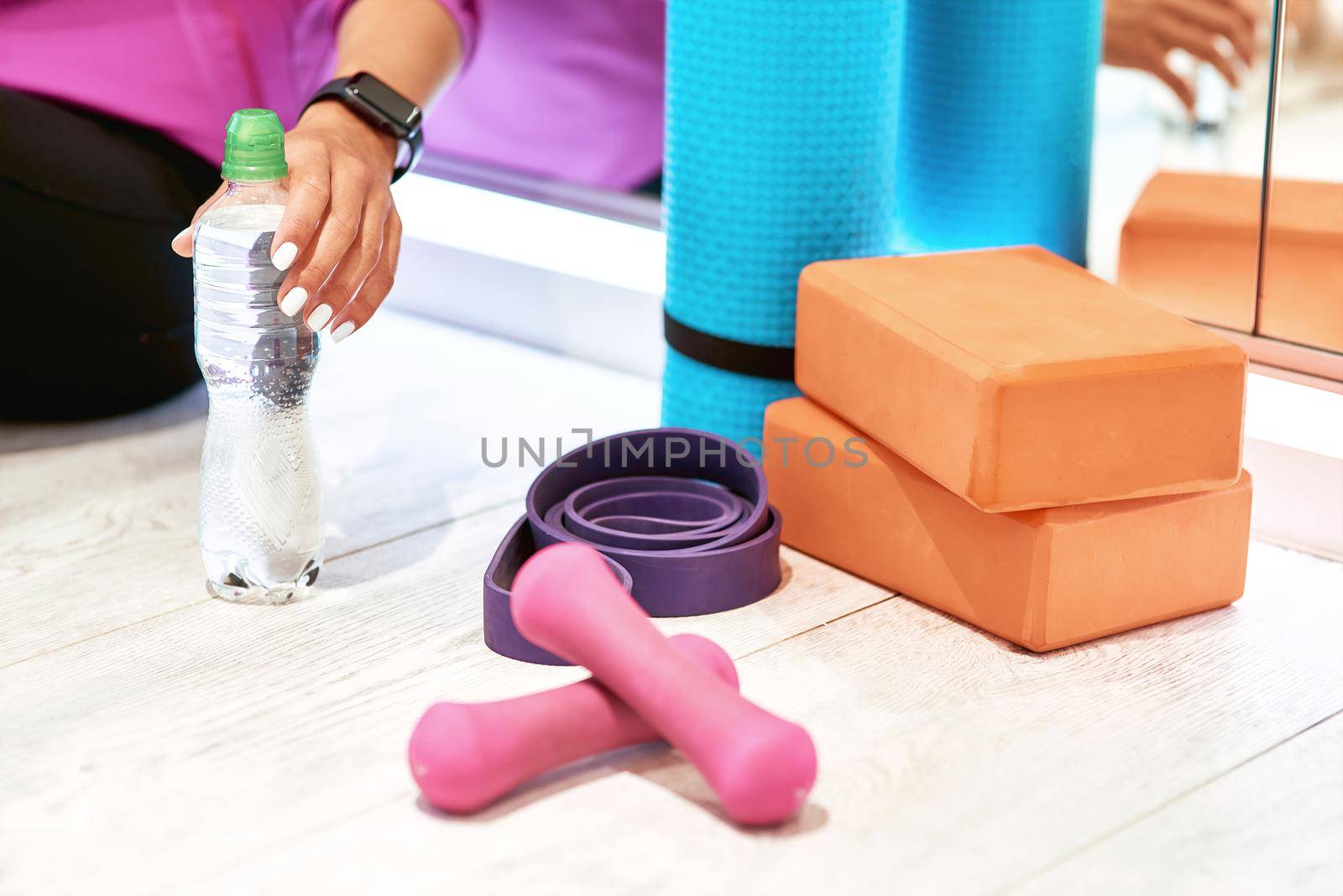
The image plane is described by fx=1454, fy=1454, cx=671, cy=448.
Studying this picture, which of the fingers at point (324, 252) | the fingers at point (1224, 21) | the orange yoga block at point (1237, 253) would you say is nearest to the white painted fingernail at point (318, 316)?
the fingers at point (324, 252)

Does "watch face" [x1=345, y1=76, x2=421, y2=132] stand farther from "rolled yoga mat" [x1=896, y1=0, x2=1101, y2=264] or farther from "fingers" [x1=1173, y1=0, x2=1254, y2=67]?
"fingers" [x1=1173, y1=0, x2=1254, y2=67]

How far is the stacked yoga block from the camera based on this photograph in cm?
95

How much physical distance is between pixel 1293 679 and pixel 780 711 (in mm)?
350

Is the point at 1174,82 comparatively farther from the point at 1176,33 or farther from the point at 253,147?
the point at 253,147

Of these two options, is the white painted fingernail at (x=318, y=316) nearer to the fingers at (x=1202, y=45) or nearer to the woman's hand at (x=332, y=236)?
the woman's hand at (x=332, y=236)

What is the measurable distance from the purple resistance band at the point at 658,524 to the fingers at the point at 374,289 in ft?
0.60

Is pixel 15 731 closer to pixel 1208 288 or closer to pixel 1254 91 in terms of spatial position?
pixel 1208 288

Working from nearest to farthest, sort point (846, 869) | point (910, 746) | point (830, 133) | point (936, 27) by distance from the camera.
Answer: point (846, 869) → point (910, 746) → point (830, 133) → point (936, 27)

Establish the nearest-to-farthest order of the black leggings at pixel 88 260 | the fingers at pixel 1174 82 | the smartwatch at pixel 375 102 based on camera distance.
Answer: the smartwatch at pixel 375 102, the black leggings at pixel 88 260, the fingers at pixel 1174 82

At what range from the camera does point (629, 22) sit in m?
1.78

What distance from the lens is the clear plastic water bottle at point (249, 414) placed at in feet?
3.34

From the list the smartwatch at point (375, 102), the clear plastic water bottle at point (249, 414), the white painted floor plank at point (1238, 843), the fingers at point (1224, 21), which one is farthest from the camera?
the fingers at point (1224, 21)

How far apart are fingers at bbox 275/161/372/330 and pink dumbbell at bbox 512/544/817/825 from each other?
24 centimetres

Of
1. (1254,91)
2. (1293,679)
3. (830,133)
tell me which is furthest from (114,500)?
(1254,91)
